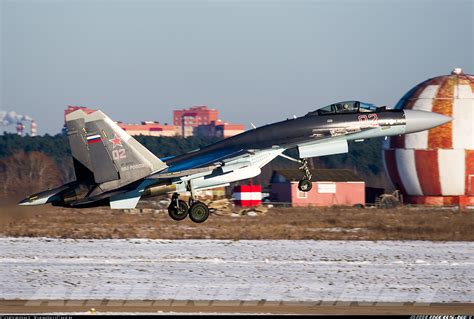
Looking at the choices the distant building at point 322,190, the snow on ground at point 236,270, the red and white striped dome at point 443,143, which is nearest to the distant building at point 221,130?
the distant building at point 322,190

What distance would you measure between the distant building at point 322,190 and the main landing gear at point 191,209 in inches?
1716

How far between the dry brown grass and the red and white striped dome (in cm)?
1344

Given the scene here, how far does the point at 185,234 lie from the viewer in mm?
40312

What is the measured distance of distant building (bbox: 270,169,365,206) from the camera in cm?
7750

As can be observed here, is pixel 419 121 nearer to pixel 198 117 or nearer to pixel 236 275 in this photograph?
pixel 236 275

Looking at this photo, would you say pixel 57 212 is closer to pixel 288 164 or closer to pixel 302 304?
pixel 302 304

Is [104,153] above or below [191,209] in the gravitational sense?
above

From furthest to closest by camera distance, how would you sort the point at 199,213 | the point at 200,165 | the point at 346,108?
the point at 346,108 < the point at 199,213 < the point at 200,165

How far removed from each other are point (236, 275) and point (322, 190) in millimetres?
51037

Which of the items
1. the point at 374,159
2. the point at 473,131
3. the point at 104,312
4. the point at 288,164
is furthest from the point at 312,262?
the point at 374,159

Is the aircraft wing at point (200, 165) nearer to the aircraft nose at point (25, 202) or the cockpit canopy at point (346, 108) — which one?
the cockpit canopy at point (346, 108)

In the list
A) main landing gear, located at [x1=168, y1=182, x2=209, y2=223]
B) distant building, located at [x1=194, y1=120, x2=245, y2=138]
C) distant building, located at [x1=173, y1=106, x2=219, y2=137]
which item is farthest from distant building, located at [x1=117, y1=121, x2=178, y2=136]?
main landing gear, located at [x1=168, y1=182, x2=209, y2=223]

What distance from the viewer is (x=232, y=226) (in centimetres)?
4388

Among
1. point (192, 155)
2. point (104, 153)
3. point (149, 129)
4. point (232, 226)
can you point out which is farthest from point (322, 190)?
point (149, 129)
